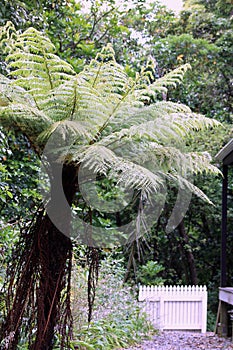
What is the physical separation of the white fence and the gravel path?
2.25 ft

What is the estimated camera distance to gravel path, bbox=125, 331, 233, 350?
5461mm

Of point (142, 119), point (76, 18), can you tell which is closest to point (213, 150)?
point (76, 18)

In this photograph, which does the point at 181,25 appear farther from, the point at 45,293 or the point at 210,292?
the point at 45,293

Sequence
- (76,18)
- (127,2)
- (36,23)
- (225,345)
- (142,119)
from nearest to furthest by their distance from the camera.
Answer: (142,119), (36,23), (225,345), (76,18), (127,2)

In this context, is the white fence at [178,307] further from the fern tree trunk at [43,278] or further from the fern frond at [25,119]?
the fern frond at [25,119]

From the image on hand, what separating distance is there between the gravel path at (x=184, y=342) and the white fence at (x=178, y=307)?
2.25ft

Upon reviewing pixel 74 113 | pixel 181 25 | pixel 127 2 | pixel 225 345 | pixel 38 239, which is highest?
pixel 181 25

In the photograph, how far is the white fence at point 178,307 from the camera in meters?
7.36

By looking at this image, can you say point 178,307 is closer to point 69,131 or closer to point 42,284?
point 42,284

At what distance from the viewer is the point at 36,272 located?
7.73 ft

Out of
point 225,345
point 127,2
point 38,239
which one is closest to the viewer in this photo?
point 38,239

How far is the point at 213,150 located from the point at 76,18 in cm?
364

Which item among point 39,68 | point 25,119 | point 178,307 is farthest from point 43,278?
point 178,307

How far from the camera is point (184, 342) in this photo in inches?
233
